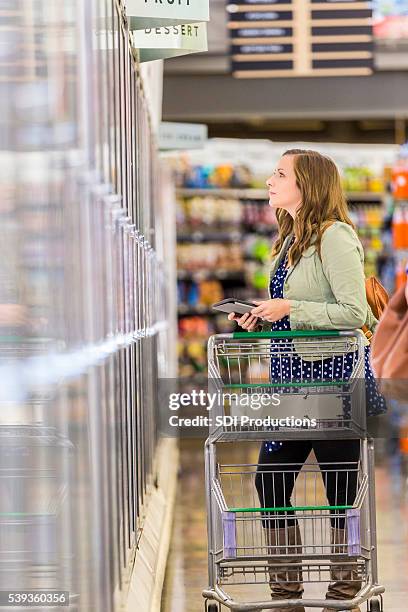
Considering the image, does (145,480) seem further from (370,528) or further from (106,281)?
(106,281)

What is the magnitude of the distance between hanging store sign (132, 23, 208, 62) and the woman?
2.85ft

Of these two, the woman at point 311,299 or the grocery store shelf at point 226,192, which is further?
the grocery store shelf at point 226,192

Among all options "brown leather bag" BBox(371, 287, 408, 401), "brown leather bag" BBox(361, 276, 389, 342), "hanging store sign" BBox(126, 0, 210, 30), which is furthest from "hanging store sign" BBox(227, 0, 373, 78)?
"hanging store sign" BBox(126, 0, 210, 30)

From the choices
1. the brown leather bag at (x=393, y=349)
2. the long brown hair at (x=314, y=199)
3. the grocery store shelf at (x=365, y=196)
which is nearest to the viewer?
the long brown hair at (x=314, y=199)

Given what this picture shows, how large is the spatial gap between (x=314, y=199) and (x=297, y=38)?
6.17 meters

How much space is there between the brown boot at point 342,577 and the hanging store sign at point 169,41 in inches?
77.4

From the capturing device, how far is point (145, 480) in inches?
194

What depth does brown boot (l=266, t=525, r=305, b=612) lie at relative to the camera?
3.51 m

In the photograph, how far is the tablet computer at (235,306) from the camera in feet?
11.6

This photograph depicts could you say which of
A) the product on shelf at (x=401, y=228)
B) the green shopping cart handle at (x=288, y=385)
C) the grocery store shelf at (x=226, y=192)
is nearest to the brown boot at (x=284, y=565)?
the green shopping cart handle at (x=288, y=385)

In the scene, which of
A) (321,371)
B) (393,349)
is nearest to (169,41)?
(393,349)

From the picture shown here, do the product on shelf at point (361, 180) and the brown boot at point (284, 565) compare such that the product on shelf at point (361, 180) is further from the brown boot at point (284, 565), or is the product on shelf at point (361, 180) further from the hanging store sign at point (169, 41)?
the brown boot at point (284, 565)

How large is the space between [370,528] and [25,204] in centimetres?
203

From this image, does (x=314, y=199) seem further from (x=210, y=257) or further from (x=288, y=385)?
(x=210, y=257)
